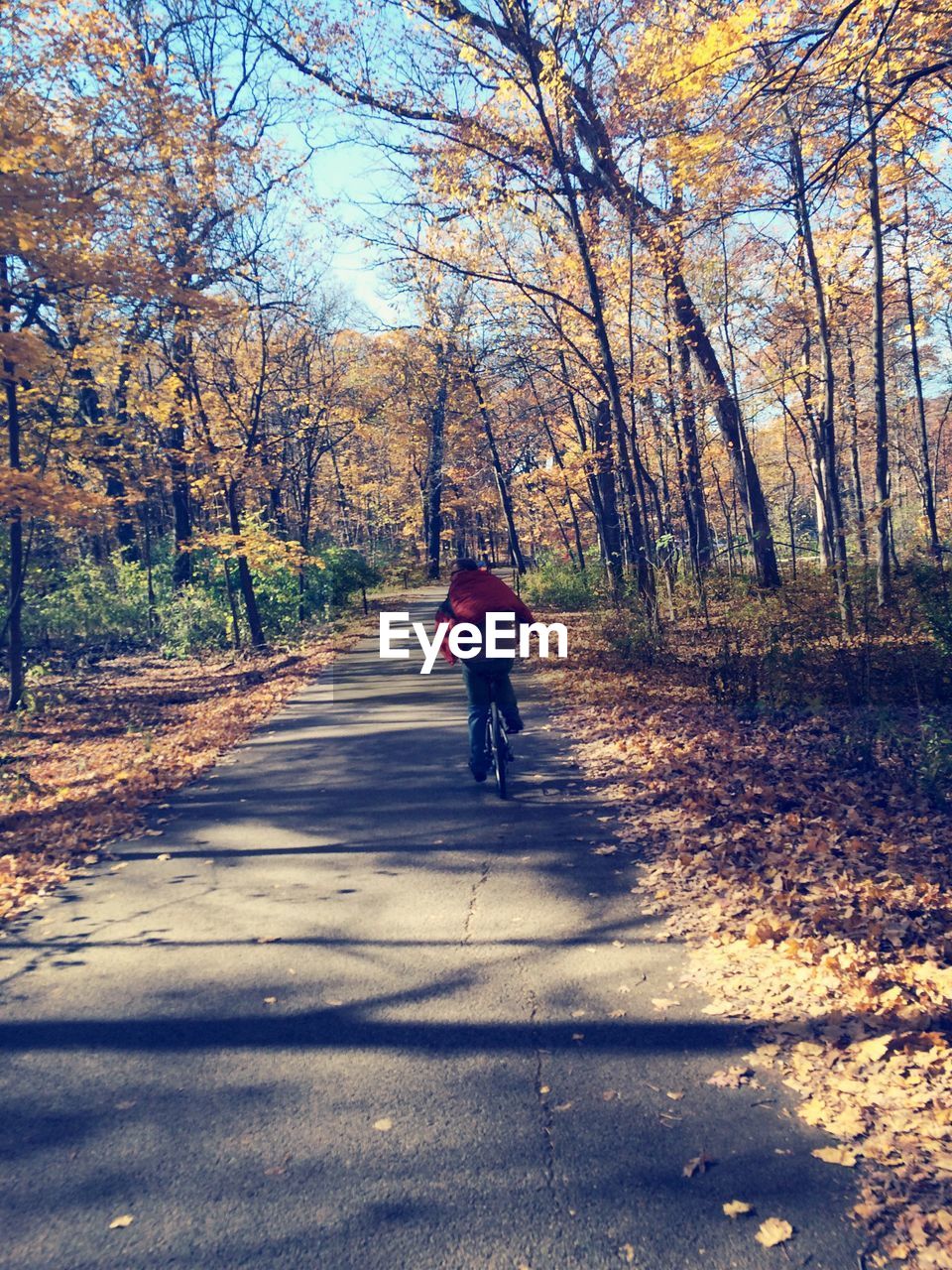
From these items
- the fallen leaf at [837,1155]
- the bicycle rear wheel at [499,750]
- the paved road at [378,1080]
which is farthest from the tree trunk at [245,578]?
the fallen leaf at [837,1155]

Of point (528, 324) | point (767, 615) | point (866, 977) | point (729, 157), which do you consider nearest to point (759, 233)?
point (528, 324)

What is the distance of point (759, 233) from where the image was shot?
640 inches

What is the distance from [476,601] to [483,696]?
910 mm

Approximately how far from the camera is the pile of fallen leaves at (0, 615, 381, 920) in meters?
7.57

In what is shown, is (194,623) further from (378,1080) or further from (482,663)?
(378,1080)

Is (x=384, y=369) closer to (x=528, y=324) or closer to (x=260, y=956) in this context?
(x=528, y=324)

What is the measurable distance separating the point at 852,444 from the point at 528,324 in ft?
47.6

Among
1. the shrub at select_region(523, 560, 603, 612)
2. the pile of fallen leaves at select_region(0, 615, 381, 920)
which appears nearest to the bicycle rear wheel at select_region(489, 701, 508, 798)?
the pile of fallen leaves at select_region(0, 615, 381, 920)

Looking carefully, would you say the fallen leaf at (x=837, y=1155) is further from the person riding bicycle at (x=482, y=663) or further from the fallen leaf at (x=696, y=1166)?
the person riding bicycle at (x=482, y=663)

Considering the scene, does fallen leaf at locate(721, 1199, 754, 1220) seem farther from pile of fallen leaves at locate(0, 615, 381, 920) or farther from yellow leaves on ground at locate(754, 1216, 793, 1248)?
pile of fallen leaves at locate(0, 615, 381, 920)

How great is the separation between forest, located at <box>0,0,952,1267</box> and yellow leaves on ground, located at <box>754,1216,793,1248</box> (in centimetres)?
25

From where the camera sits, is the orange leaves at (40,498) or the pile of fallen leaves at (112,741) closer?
the pile of fallen leaves at (112,741)

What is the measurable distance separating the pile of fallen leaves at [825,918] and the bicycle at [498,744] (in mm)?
1040

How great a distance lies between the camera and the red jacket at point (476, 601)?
8.16 metres
